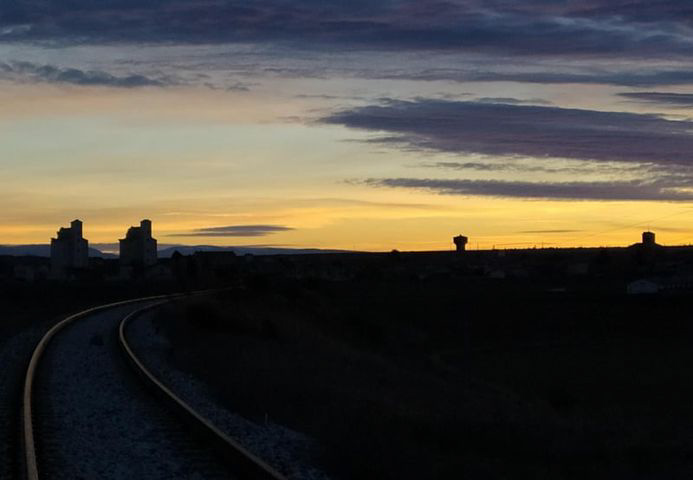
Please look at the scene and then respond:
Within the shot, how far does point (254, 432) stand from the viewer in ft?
52.1

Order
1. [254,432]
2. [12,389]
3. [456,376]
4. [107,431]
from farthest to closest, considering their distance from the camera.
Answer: [456,376], [12,389], [107,431], [254,432]

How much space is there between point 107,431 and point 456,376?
91.2 feet

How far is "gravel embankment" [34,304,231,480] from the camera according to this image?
13134 mm

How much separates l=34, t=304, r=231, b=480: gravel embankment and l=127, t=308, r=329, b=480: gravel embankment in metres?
0.66

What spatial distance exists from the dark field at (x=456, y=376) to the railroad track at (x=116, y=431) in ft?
4.43

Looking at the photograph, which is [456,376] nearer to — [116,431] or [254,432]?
[254,432]

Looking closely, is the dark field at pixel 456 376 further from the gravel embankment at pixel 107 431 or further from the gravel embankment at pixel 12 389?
the gravel embankment at pixel 12 389

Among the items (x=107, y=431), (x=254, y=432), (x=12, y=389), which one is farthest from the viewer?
(x=12, y=389)

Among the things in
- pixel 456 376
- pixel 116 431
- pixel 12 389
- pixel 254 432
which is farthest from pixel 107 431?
pixel 456 376

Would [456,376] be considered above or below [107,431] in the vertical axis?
below

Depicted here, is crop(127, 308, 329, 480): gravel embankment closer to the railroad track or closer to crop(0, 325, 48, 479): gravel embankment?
the railroad track

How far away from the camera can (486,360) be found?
63.1m

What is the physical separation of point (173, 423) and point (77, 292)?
7380cm

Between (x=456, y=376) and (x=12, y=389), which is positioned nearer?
(x=12, y=389)
